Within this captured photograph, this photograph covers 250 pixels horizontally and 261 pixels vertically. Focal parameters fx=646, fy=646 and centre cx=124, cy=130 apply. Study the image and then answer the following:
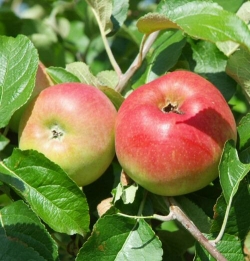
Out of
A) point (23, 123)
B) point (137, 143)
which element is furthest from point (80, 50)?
point (137, 143)

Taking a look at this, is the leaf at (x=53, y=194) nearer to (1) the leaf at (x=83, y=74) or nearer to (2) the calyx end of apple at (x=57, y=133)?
(2) the calyx end of apple at (x=57, y=133)

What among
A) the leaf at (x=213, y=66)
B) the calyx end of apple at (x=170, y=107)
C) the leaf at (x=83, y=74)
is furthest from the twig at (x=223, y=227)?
the leaf at (x=83, y=74)

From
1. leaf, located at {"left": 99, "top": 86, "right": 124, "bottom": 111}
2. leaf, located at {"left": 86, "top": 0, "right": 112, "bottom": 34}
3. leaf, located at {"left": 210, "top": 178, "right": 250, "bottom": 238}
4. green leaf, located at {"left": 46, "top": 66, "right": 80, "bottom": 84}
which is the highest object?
leaf, located at {"left": 86, "top": 0, "right": 112, "bottom": 34}

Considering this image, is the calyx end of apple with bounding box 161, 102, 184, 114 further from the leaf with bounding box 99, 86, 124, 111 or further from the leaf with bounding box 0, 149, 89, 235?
the leaf with bounding box 0, 149, 89, 235

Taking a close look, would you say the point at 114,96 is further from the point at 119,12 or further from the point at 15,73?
the point at 119,12

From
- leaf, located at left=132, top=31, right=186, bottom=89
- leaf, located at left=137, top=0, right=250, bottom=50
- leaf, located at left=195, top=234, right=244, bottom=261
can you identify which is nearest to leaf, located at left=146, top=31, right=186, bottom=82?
leaf, located at left=132, top=31, right=186, bottom=89

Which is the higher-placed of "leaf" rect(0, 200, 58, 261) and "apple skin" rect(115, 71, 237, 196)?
"apple skin" rect(115, 71, 237, 196)
